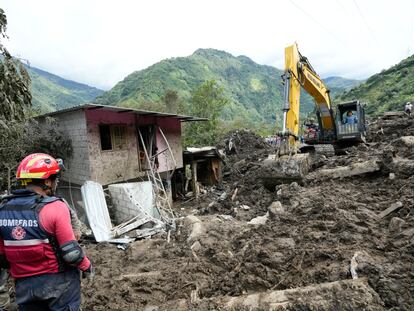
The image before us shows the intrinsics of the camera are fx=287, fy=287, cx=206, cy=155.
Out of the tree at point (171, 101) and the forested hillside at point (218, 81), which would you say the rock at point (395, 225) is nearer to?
the forested hillside at point (218, 81)

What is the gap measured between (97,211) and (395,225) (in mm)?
7938

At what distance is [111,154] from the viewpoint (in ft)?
36.0

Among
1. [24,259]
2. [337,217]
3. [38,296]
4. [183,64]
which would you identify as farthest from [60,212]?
[183,64]

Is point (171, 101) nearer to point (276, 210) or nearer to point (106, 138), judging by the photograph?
point (106, 138)

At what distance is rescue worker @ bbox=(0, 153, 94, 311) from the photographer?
2.15 meters

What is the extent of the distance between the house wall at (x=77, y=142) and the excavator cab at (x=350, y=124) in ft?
32.4

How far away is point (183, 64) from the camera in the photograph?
83.9 m

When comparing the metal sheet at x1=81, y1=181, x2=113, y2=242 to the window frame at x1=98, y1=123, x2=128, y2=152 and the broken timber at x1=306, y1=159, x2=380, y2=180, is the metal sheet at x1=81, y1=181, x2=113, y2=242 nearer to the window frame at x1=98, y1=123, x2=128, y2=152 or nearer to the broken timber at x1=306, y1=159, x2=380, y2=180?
the window frame at x1=98, y1=123, x2=128, y2=152

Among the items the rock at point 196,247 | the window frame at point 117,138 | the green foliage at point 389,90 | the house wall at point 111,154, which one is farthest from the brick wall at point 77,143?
the green foliage at point 389,90

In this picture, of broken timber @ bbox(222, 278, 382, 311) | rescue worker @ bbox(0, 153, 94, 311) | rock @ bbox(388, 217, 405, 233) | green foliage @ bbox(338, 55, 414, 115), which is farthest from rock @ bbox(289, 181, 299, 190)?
green foliage @ bbox(338, 55, 414, 115)

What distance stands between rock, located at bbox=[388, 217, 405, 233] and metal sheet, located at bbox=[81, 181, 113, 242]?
6957mm

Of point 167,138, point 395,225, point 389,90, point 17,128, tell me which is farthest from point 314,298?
point 389,90

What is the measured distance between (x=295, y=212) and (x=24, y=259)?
4.73 m

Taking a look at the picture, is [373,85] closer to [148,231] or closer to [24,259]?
[148,231]
